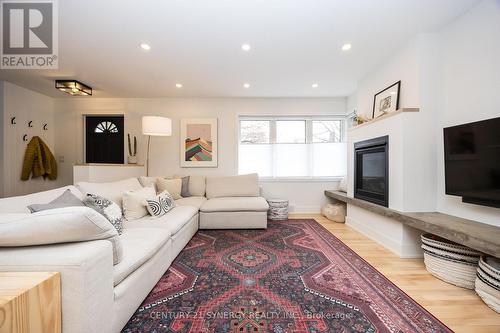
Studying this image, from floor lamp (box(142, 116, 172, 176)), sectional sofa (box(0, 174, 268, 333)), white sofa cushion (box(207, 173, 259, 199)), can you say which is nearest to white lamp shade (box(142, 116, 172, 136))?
floor lamp (box(142, 116, 172, 176))

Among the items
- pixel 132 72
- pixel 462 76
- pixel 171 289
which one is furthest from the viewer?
pixel 132 72

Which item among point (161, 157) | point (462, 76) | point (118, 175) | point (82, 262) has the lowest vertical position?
point (82, 262)

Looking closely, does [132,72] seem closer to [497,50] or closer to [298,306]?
[298,306]

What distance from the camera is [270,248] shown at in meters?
2.46

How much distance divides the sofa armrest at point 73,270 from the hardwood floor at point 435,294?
2107mm

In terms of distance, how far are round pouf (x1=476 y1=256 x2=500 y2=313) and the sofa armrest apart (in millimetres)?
2524

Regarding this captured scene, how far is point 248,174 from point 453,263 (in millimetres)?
3019

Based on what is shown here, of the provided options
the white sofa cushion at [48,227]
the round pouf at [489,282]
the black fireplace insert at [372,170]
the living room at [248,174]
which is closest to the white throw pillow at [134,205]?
the living room at [248,174]

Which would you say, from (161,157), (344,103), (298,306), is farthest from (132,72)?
(344,103)

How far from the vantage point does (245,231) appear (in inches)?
122

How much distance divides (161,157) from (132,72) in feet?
5.87

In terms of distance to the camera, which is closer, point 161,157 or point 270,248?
point 270,248

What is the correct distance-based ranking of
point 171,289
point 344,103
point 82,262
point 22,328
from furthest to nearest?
point 344,103
point 171,289
point 82,262
point 22,328

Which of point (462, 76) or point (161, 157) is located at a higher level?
point (462, 76)
